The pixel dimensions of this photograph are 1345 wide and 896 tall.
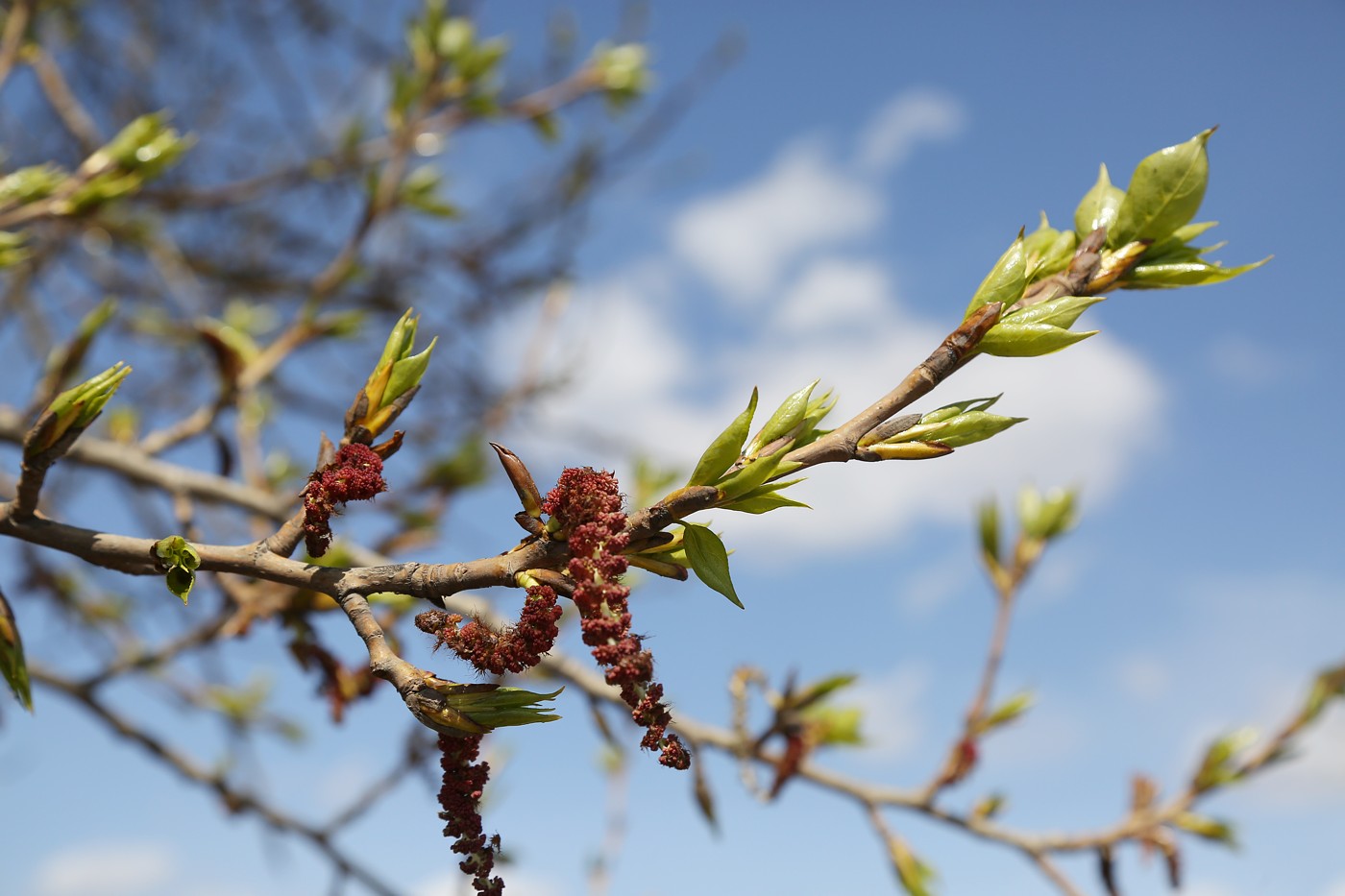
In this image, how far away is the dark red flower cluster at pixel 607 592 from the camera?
2.56ft

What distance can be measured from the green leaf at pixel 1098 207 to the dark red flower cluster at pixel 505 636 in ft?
2.42

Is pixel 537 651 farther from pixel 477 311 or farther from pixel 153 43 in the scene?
pixel 153 43

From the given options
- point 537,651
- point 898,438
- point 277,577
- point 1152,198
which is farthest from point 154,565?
point 1152,198

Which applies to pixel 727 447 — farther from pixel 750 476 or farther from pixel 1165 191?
pixel 1165 191

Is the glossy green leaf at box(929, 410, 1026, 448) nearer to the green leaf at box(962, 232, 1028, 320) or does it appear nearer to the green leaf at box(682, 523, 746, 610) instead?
the green leaf at box(962, 232, 1028, 320)

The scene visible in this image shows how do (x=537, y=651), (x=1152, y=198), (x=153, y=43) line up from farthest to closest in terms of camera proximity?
(x=153, y=43) → (x=1152, y=198) → (x=537, y=651)

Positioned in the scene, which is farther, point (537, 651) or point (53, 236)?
point (53, 236)

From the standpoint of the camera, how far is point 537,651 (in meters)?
0.89

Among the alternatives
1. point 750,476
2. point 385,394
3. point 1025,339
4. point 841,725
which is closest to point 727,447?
point 750,476

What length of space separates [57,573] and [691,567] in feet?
10.7

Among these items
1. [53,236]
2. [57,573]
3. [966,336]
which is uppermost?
[53,236]

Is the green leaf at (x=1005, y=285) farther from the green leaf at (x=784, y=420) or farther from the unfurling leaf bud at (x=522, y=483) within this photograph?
the unfurling leaf bud at (x=522, y=483)

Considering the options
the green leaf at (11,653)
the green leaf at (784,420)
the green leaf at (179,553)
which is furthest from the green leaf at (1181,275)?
the green leaf at (11,653)

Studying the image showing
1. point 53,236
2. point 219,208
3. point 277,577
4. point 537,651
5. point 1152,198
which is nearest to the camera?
point 537,651
